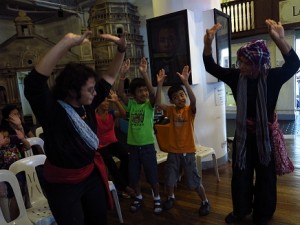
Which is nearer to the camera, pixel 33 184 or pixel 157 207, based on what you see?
pixel 33 184

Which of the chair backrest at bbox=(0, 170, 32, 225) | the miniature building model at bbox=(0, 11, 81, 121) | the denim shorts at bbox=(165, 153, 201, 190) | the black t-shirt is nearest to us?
the black t-shirt

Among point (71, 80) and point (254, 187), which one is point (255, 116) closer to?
point (254, 187)

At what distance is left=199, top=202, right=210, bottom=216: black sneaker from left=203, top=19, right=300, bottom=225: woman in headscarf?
21 centimetres

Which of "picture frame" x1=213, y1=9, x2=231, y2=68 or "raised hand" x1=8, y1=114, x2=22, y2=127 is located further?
"picture frame" x1=213, y1=9, x2=231, y2=68

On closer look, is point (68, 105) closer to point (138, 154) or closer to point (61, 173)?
point (61, 173)

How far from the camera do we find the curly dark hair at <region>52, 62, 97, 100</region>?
1.24 metres

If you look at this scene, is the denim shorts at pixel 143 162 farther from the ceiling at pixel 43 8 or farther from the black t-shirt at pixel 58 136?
the ceiling at pixel 43 8

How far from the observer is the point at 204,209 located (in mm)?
2309

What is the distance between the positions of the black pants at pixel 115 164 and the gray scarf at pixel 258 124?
1249mm

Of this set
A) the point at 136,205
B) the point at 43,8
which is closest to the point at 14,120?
the point at 136,205

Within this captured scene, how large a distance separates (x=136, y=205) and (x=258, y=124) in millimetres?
1336

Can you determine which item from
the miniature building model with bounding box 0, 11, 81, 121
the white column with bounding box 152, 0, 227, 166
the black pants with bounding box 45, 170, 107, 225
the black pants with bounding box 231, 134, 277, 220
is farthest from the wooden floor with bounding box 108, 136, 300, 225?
the miniature building model with bounding box 0, 11, 81, 121

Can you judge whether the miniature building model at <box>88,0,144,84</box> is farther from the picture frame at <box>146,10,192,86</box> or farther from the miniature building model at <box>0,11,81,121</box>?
the picture frame at <box>146,10,192,86</box>

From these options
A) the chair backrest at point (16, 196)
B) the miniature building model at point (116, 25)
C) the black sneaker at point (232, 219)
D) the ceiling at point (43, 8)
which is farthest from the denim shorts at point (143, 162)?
the ceiling at point (43, 8)
